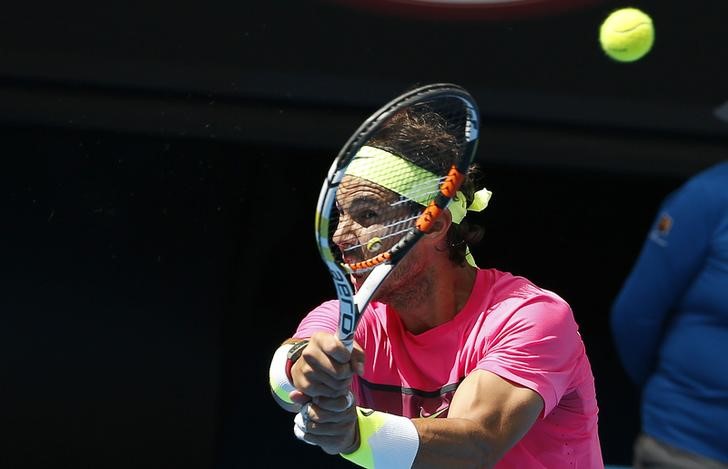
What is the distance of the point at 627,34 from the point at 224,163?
3.82 ft

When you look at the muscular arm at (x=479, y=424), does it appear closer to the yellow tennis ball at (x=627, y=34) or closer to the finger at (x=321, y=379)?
the finger at (x=321, y=379)

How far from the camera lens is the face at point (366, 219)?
2348 mm

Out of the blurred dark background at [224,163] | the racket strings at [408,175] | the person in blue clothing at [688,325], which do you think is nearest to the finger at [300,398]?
the racket strings at [408,175]

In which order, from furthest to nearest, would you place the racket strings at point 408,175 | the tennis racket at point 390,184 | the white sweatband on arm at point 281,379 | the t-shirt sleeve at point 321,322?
the t-shirt sleeve at point 321,322 < the white sweatband on arm at point 281,379 < the racket strings at point 408,175 < the tennis racket at point 390,184

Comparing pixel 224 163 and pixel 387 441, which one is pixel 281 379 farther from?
pixel 224 163

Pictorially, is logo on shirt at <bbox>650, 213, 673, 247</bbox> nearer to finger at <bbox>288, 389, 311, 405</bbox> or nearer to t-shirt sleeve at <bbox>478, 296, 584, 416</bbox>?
t-shirt sleeve at <bbox>478, 296, 584, 416</bbox>

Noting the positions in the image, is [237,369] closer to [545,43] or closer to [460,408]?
[545,43]

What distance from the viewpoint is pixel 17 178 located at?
3881 mm

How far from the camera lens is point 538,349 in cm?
237

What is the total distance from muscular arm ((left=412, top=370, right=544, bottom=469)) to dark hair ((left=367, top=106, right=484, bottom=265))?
1.15 ft

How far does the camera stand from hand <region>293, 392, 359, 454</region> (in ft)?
6.84

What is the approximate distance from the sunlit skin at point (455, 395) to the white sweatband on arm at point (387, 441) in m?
0.01

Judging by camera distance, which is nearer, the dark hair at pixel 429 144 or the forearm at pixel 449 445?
the forearm at pixel 449 445

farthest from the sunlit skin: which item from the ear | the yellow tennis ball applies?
the yellow tennis ball
